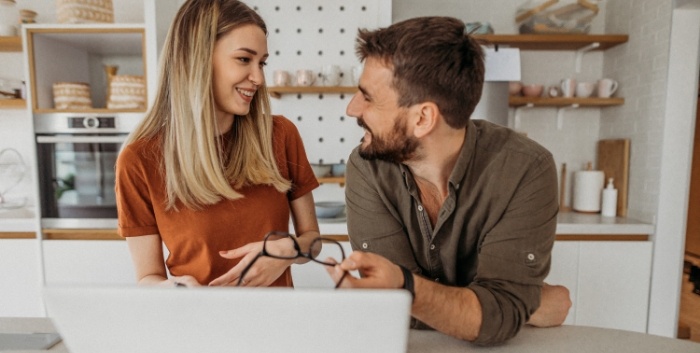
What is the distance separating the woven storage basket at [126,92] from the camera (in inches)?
88.2

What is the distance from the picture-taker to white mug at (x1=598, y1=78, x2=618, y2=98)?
2.52 m

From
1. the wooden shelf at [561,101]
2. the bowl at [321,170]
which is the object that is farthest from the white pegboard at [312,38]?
the wooden shelf at [561,101]

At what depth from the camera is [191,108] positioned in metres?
1.10

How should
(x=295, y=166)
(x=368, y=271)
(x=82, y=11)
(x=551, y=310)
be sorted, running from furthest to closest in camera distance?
(x=82, y=11) < (x=295, y=166) < (x=551, y=310) < (x=368, y=271)

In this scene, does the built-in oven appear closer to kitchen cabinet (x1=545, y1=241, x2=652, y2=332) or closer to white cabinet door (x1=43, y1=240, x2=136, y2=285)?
white cabinet door (x1=43, y1=240, x2=136, y2=285)

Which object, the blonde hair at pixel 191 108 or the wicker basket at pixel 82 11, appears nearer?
the blonde hair at pixel 191 108

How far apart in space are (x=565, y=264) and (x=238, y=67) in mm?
1913

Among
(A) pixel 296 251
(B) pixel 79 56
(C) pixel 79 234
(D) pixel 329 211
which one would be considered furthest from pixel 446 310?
(B) pixel 79 56

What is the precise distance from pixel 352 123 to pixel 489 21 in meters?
1.03

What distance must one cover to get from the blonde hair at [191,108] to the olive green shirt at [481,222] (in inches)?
13.8

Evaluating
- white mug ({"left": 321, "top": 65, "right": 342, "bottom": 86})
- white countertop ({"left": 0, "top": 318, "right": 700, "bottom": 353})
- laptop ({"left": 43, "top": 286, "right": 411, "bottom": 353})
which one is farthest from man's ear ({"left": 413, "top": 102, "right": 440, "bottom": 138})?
white mug ({"left": 321, "top": 65, "right": 342, "bottom": 86})

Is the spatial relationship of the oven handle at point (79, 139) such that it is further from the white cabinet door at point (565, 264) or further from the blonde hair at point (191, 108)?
the white cabinet door at point (565, 264)

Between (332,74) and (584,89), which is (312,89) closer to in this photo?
(332,74)

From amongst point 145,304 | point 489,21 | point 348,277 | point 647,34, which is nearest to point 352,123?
point 489,21
